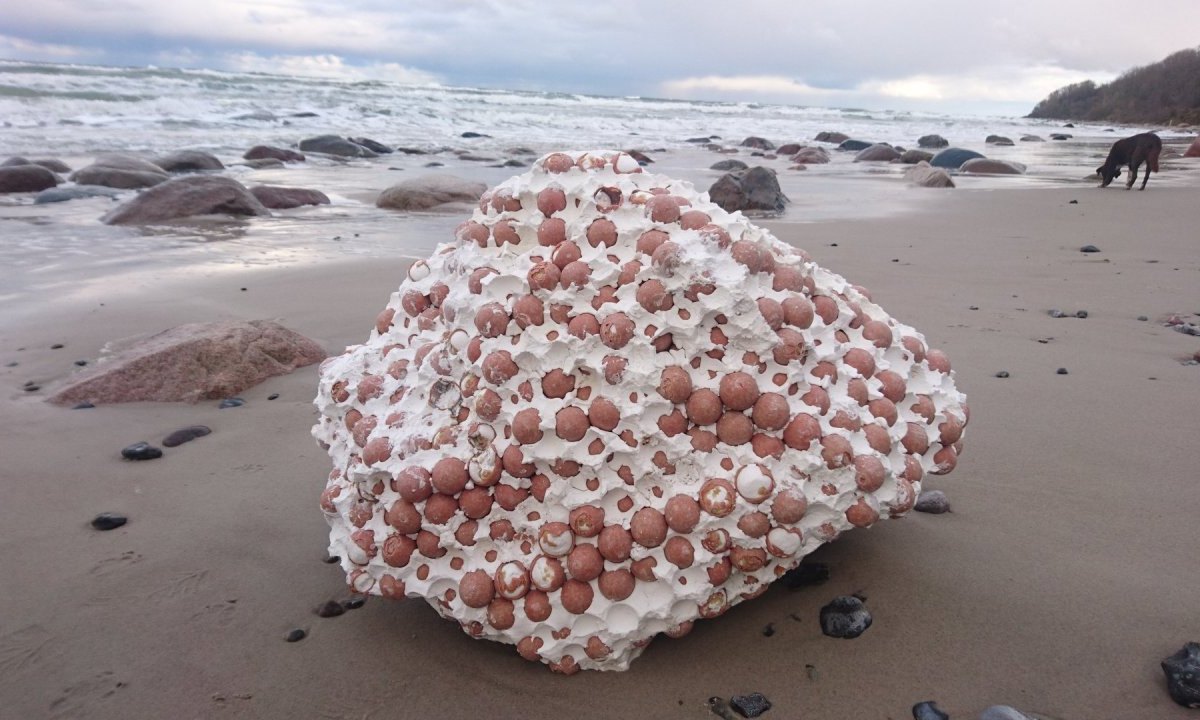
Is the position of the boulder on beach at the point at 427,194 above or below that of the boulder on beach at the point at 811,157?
below

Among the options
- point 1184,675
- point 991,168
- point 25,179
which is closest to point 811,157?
point 991,168

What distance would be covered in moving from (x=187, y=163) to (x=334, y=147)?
4733 mm

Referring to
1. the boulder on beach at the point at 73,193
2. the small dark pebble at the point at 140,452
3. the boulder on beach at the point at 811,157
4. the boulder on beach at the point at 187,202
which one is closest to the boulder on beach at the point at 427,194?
the boulder on beach at the point at 187,202

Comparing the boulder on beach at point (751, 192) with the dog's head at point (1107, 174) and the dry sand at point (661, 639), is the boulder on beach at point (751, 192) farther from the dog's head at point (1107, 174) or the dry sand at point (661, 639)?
the dry sand at point (661, 639)

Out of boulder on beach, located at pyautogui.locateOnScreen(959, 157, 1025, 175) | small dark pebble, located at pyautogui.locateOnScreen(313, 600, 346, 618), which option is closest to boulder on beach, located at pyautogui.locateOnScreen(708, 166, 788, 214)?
boulder on beach, located at pyautogui.locateOnScreen(959, 157, 1025, 175)

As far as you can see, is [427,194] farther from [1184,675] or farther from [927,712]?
[1184,675]

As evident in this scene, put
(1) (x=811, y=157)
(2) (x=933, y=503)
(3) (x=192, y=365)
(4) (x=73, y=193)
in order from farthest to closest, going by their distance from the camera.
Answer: (1) (x=811, y=157) → (4) (x=73, y=193) → (3) (x=192, y=365) → (2) (x=933, y=503)

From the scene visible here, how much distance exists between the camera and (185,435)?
136 inches

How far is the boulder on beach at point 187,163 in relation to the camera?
14.4 meters

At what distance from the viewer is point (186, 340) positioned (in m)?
4.14

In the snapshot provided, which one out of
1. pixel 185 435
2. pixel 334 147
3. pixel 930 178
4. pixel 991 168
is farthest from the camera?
pixel 334 147

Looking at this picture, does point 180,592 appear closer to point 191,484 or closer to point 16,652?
point 16,652

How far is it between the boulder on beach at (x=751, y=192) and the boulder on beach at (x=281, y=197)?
5.49m

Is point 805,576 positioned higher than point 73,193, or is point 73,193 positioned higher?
point 805,576
